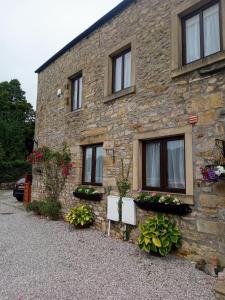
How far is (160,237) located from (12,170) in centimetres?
1803

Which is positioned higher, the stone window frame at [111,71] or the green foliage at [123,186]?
the stone window frame at [111,71]

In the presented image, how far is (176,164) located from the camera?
5.15m

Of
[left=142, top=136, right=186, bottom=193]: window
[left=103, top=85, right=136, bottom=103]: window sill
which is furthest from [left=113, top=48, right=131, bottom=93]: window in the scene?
[left=142, top=136, right=186, bottom=193]: window

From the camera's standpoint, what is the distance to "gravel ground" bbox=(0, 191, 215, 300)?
3371 mm

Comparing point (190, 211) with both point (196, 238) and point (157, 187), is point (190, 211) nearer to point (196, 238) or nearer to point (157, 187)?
point (196, 238)

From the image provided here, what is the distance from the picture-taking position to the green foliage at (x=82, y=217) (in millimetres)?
6797

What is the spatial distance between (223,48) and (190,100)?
1089 mm

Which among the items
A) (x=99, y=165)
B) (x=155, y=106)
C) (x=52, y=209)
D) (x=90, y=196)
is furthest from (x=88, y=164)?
(x=155, y=106)

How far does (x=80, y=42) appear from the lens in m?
8.51

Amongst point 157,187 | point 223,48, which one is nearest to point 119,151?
point 157,187

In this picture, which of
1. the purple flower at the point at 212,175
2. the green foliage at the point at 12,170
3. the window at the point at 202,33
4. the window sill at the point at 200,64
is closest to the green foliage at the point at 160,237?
the purple flower at the point at 212,175

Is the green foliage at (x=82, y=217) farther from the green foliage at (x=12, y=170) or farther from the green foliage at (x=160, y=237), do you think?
the green foliage at (x=12, y=170)

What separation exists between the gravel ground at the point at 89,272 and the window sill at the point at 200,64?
3700mm

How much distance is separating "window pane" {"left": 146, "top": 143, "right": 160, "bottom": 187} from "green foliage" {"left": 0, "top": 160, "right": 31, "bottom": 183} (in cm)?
1688
